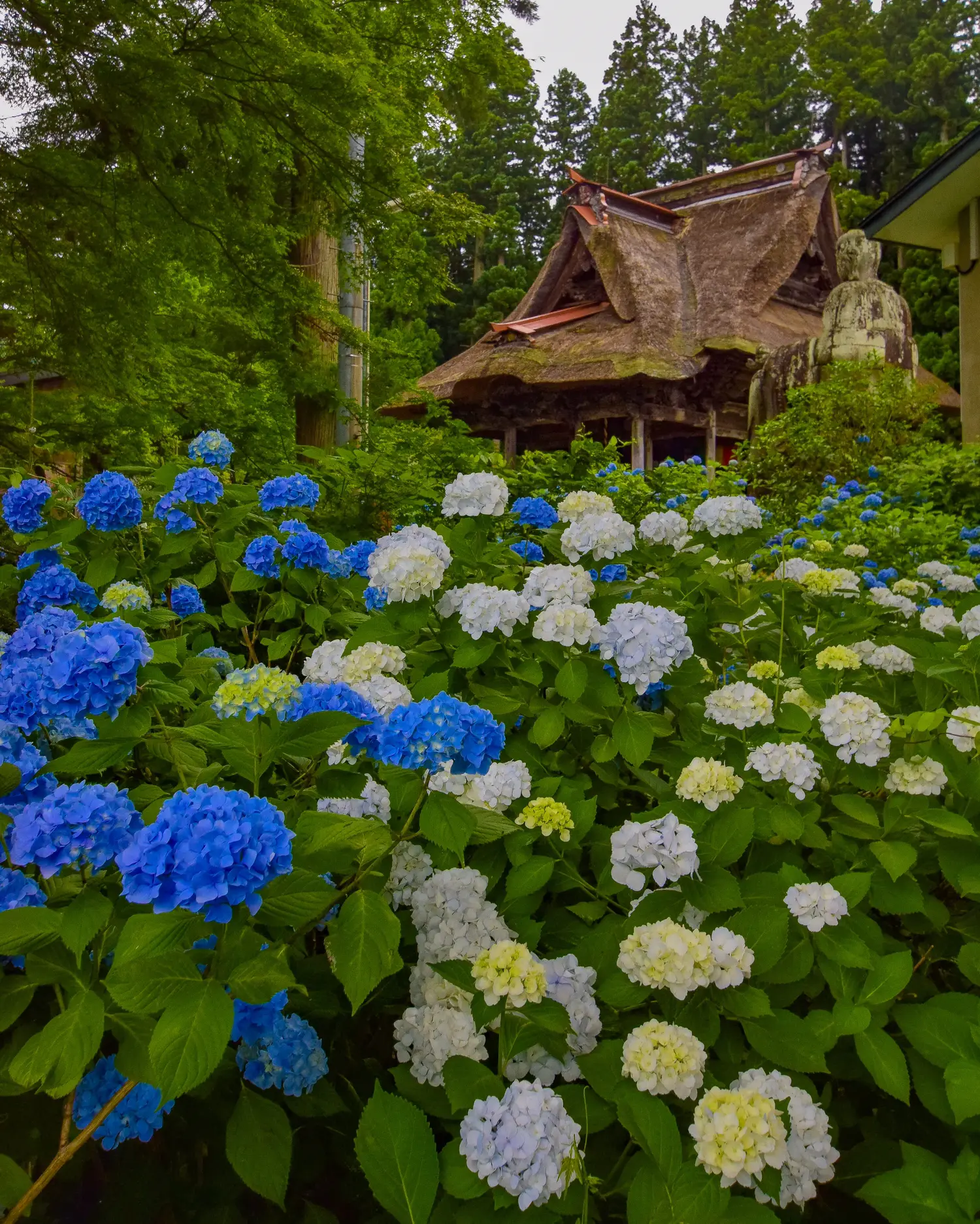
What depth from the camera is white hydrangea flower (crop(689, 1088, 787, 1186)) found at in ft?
3.18

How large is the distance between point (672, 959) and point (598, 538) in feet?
3.14

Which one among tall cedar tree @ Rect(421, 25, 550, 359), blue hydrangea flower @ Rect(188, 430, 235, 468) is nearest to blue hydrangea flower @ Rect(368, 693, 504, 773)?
blue hydrangea flower @ Rect(188, 430, 235, 468)

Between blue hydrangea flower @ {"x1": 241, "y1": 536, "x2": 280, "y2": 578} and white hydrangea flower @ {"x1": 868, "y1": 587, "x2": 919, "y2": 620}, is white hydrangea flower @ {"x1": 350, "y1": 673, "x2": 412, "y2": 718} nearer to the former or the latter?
blue hydrangea flower @ {"x1": 241, "y1": 536, "x2": 280, "y2": 578}

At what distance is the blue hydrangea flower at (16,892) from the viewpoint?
3.65 ft

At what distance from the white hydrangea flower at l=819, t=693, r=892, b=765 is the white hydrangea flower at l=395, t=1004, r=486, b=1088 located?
78 cm

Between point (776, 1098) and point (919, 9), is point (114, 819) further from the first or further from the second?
point (919, 9)

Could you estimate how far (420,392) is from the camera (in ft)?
21.0

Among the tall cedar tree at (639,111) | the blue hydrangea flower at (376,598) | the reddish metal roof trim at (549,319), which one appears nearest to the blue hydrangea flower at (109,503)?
the blue hydrangea flower at (376,598)

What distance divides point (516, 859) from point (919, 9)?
1431 inches

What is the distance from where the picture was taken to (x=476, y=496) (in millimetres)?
2002

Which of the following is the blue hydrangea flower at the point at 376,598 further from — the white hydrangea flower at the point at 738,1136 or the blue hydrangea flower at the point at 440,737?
the white hydrangea flower at the point at 738,1136

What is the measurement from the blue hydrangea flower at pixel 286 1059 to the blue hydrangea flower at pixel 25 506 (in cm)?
185

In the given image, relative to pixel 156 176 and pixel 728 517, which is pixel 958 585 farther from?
pixel 156 176

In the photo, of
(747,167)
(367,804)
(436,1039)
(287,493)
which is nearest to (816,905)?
(436,1039)
